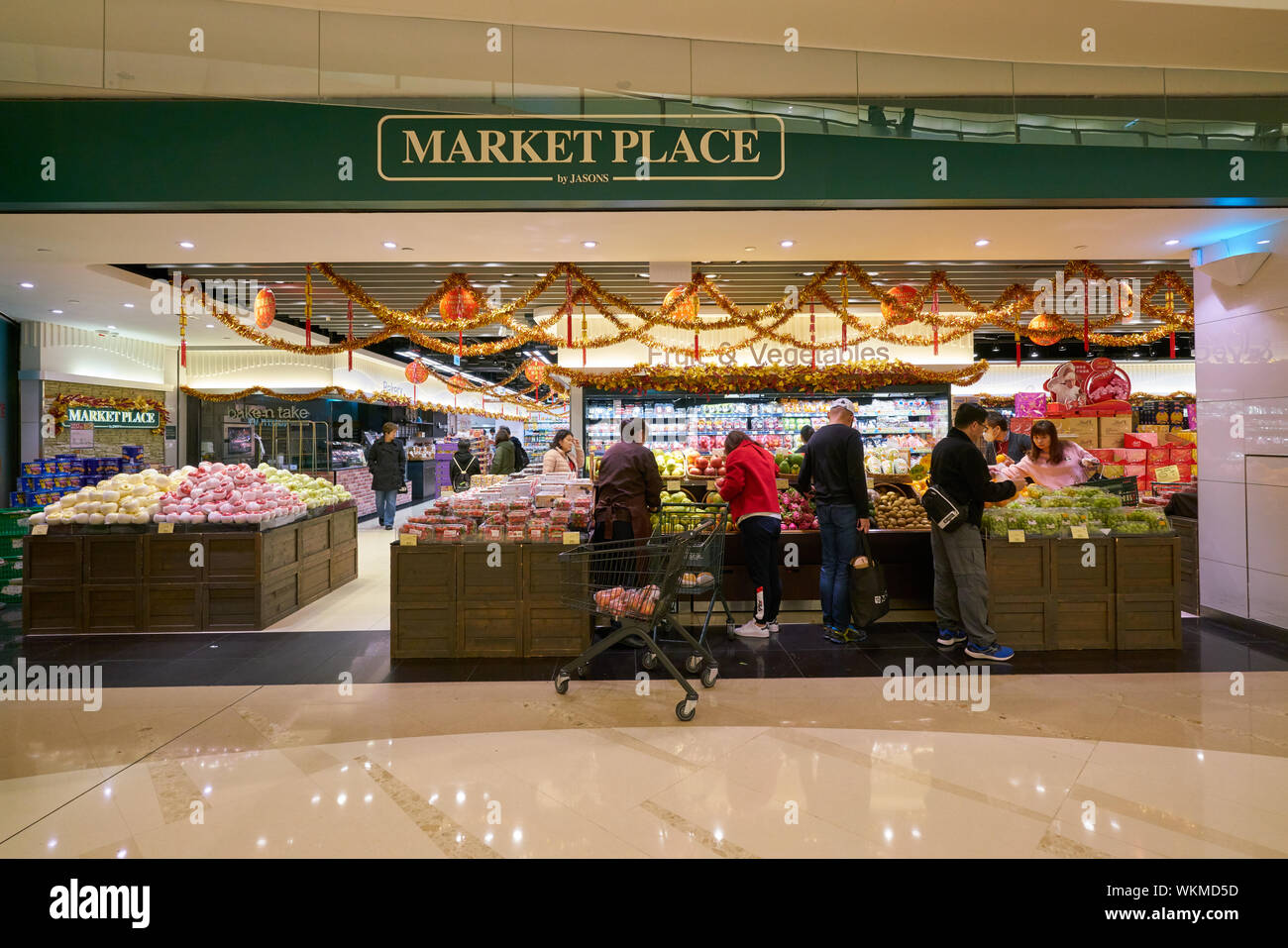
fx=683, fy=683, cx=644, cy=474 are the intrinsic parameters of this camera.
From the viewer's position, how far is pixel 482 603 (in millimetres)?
4855

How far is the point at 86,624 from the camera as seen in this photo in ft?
18.3

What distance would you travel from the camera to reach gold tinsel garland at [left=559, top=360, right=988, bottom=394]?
10.7 m

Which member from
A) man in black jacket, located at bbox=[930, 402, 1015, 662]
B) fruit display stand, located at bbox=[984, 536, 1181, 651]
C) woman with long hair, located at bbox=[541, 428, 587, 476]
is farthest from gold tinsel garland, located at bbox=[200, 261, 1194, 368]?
fruit display stand, located at bbox=[984, 536, 1181, 651]

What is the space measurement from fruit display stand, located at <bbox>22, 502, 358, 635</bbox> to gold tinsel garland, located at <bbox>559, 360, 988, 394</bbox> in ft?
20.9

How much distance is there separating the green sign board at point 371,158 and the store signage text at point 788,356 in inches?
271

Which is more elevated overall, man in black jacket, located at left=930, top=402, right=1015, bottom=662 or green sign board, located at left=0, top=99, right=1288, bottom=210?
green sign board, located at left=0, top=99, right=1288, bottom=210

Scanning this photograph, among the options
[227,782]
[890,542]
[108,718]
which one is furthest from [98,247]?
[890,542]

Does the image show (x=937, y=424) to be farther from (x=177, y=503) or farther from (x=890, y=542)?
(x=177, y=503)

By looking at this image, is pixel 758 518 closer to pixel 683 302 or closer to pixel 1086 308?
pixel 683 302

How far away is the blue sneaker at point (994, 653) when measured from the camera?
15.4ft

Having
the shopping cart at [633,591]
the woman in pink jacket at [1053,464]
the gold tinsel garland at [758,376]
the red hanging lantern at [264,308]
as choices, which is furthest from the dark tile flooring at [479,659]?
the gold tinsel garland at [758,376]

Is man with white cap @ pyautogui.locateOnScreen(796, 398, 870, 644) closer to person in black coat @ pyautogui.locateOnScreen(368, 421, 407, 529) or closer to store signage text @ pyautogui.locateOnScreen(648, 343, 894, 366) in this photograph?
store signage text @ pyautogui.locateOnScreen(648, 343, 894, 366)

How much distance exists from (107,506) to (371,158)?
3720 millimetres

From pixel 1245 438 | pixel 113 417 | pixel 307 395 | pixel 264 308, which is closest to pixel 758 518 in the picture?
pixel 1245 438
